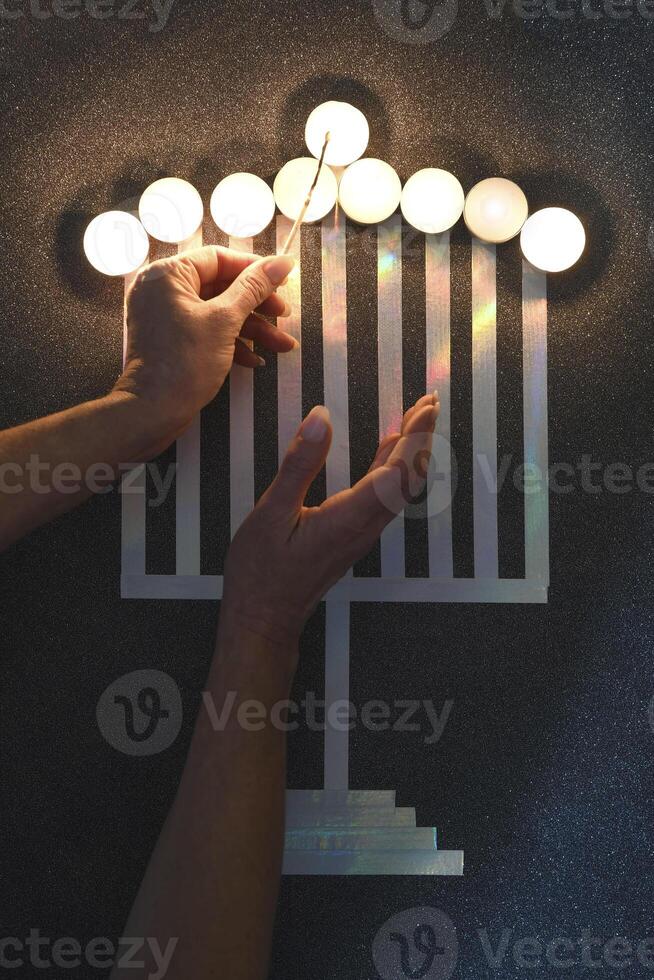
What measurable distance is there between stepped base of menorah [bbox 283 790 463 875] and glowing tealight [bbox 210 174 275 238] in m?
0.74

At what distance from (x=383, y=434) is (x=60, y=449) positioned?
409 mm

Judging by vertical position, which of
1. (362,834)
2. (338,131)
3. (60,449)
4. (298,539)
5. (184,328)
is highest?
(338,131)

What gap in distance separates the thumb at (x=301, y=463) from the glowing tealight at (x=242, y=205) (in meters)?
0.28

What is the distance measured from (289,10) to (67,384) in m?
0.59

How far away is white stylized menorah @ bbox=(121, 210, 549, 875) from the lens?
976 millimetres

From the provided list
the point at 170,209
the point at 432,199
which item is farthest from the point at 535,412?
the point at 170,209

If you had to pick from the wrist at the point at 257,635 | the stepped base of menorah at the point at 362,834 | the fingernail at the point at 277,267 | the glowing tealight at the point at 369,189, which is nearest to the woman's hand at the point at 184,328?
the fingernail at the point at 277,267

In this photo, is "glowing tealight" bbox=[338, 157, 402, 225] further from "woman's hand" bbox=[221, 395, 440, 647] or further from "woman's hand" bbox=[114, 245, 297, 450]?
"woman's hand" bbox=[221, 395, 440, 647]

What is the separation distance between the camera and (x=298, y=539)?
0.87m

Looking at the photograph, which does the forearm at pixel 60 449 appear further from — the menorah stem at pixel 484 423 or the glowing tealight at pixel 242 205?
the menorah stem at pixel 484 423

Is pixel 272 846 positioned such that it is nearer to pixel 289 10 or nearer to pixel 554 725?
pixel 554 725

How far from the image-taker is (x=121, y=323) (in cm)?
99

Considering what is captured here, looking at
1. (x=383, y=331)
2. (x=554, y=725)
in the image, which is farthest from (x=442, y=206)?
(x=554, y=725)

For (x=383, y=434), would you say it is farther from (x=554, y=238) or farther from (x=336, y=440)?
(x=554, y=238)
